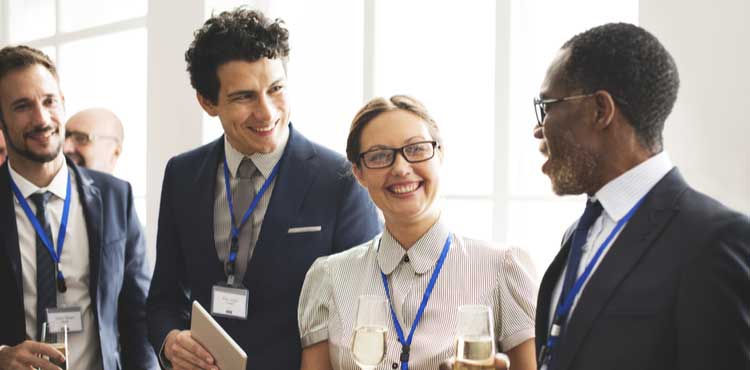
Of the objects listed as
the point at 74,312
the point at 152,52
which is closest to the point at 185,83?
the point at 152,52

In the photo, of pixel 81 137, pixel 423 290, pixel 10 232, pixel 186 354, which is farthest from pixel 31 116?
pixel 81 137

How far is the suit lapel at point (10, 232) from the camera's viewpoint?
2.71m

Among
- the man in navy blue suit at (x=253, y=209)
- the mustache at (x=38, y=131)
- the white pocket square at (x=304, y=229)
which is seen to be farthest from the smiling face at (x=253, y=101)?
the mustache at (x=38, y=131)

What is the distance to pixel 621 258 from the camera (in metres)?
1.43

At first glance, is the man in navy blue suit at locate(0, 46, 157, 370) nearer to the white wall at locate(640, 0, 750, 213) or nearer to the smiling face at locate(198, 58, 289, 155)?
the smiling face at locate(198, 58, 289, 155)

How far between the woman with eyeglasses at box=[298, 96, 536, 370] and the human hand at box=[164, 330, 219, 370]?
28cm

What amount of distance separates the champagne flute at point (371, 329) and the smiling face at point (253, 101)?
81cm

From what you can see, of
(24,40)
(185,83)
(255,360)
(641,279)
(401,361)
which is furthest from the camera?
(24,40)

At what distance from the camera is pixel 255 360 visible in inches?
91.5

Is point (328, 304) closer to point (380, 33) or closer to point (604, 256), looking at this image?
point (604, 256)

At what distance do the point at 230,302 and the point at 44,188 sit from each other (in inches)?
39.9

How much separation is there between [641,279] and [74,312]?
208 cm

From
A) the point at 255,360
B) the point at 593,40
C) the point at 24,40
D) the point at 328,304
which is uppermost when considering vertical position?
the point at 24,40

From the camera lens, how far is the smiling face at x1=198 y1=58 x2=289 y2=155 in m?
2.37
